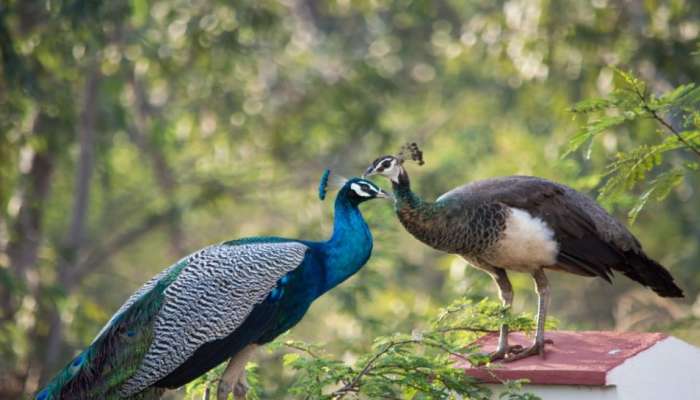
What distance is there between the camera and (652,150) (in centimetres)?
654

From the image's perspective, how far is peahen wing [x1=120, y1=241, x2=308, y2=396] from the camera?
6.26m

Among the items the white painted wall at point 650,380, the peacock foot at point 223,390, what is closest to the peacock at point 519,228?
the white painted wall at point 650,380

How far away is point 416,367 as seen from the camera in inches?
239

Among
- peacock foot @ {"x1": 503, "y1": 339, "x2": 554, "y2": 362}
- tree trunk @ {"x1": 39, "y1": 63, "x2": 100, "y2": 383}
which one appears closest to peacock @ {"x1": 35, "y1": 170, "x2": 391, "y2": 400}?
peacock foot @ {"x1": 503, "y1": 339, "x2": 554, "y2": 362}

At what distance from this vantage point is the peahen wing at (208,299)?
6262 mm

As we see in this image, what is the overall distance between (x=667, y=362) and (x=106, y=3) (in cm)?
722

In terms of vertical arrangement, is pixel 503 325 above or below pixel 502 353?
above

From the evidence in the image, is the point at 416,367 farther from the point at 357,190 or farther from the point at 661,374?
the point at 661,374

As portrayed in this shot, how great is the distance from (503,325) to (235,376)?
120 cm

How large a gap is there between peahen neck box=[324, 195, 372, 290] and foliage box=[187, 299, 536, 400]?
1.20 feet

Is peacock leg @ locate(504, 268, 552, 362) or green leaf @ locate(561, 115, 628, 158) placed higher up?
green leaf @ locate(561, 115, 628, 158)

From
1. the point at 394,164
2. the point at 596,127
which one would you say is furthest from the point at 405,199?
the point at 596,127

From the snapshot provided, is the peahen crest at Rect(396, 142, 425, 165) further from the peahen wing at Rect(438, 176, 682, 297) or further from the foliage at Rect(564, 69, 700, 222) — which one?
the foliage at Rect(564, 69, 700, 222)

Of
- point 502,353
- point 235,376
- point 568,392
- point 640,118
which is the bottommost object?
point 235,376
